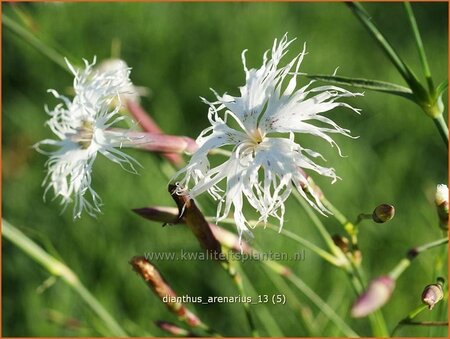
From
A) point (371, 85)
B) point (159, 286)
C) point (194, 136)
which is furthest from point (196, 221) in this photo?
point (194, 136)

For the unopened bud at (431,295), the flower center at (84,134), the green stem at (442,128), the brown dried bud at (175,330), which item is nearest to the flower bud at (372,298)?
the unopened bud at (431,295)

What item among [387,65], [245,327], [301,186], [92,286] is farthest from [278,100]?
[387,65]

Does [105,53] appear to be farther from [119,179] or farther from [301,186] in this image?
[301,186]

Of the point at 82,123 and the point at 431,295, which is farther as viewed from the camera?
the point at 82,123

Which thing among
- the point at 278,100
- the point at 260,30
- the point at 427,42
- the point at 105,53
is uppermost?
the point at 105,53

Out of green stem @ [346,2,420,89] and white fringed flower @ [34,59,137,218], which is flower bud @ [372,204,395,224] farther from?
white fringed flower @ [34,59,137,218]

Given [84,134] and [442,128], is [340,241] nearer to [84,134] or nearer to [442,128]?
[442,128]

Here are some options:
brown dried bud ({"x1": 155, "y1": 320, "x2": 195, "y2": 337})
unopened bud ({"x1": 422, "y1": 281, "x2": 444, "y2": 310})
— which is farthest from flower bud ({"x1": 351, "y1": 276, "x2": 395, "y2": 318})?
brown dried bud ({"x1": 155, "y1": 320, "x2": 195, "y2": 337})
